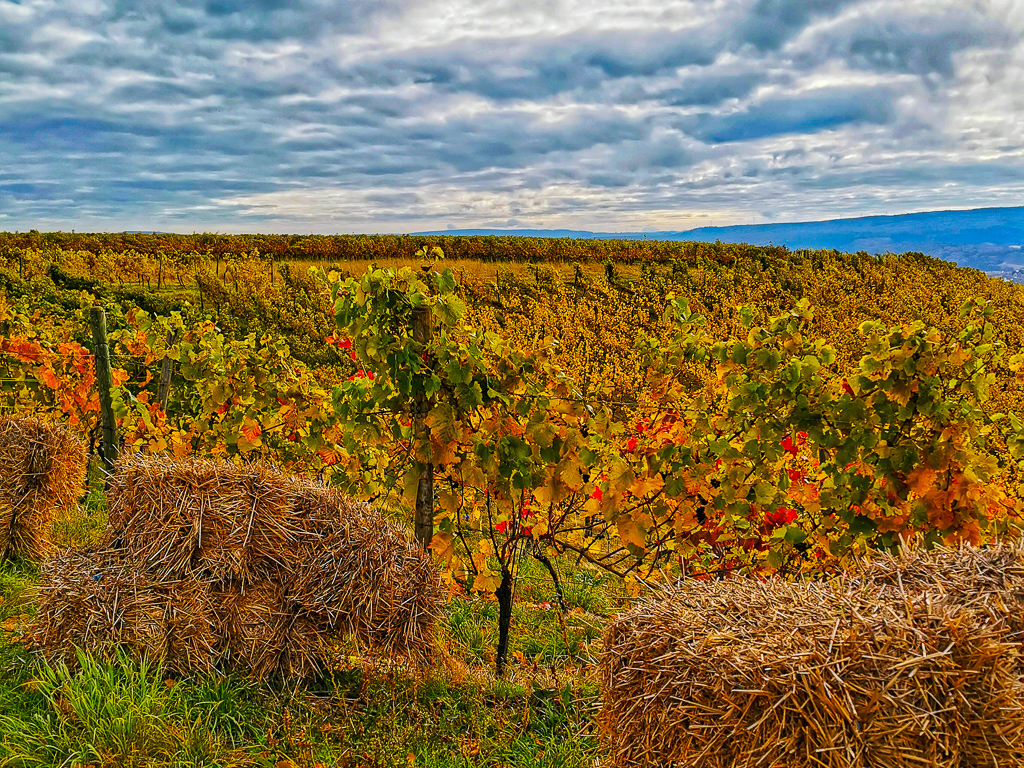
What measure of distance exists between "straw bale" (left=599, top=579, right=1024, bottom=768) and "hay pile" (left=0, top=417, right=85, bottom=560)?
5.09 meters

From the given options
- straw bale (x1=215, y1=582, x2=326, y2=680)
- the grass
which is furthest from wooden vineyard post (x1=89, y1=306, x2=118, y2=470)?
straw bale (x1=215, y1=582, x2=326, y2=680)

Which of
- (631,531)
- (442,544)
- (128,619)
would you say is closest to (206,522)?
(128,619)

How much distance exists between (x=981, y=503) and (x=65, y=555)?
16.1 ft

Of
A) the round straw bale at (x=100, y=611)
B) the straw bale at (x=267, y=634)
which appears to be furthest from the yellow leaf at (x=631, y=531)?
the round straw bale at (x=100, y=611)

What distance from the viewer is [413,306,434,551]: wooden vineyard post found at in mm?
3592

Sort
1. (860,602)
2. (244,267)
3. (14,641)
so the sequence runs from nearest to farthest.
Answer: (860,602) → (14,641) → (244,267)

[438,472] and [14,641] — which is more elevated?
[438,472]

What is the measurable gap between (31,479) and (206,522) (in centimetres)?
291

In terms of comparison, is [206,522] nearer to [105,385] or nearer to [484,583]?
[484,583]

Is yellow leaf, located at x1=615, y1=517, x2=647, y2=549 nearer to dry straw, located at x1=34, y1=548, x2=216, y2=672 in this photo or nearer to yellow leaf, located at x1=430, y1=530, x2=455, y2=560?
yellow leaf, located at x1=430, y1=530, x2=455, y2=560

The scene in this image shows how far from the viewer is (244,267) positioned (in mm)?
22797

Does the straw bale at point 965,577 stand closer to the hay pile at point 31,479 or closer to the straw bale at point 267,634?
the straw bale at point 267,634

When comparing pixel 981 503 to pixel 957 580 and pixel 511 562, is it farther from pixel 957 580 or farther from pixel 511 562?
pixel 511 562

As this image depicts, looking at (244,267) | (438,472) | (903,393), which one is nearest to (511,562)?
(438,472)
